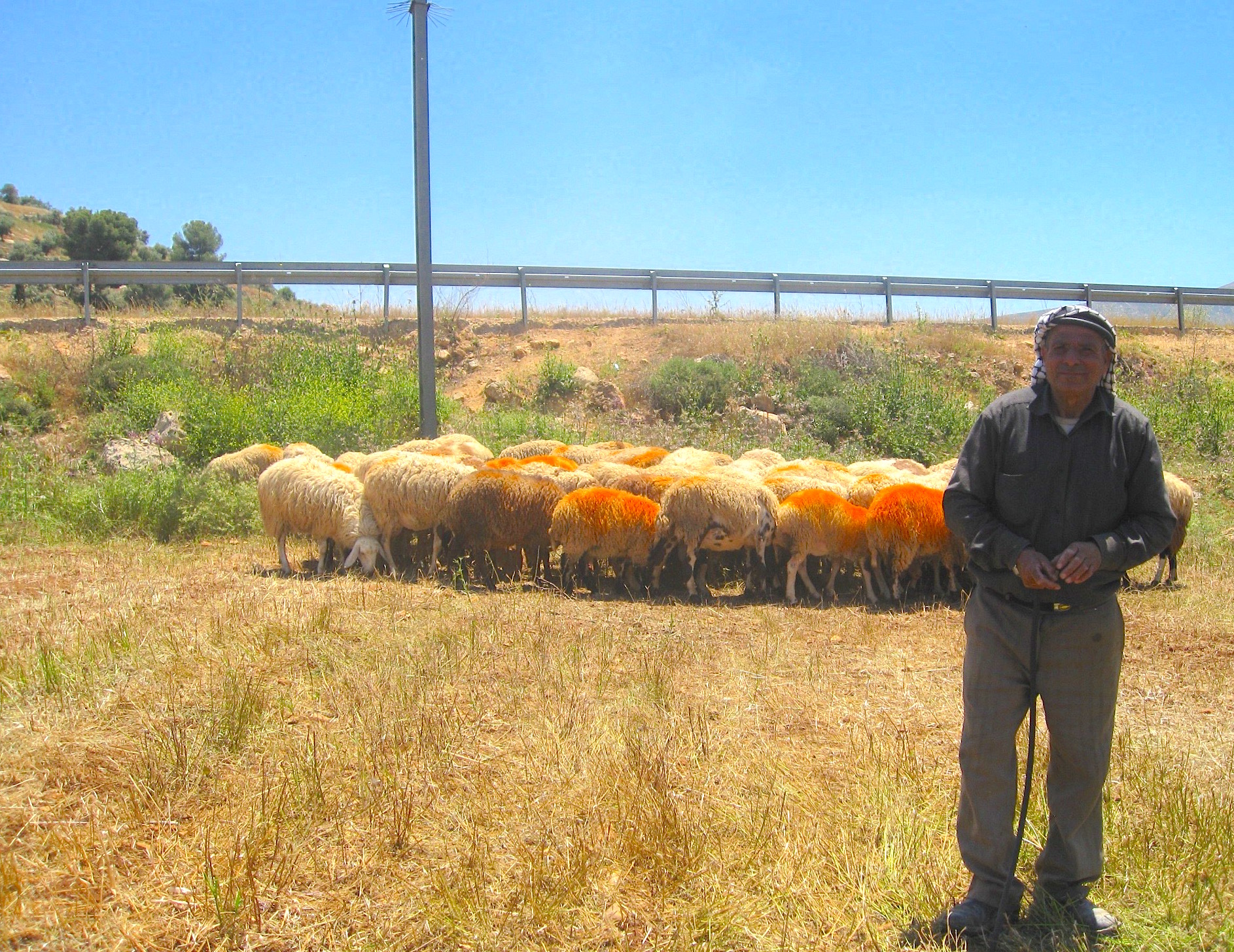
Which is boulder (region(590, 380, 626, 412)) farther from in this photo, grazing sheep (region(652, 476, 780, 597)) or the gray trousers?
the gray trousers

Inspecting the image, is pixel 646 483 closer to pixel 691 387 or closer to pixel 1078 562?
pixel 1078 562

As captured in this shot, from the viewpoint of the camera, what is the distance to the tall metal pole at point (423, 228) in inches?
569

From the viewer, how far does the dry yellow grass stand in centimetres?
367

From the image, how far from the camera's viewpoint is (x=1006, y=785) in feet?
11.9

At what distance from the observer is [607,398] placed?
2030cm

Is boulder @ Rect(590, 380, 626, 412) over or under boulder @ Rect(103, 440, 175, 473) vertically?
over

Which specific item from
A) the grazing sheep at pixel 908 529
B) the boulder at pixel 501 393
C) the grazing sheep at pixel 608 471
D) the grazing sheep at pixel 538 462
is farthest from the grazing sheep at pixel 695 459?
the boulder at pixel 501 393

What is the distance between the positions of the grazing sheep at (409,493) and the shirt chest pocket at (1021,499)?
24.6ft

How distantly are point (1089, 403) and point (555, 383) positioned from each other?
56.0ft

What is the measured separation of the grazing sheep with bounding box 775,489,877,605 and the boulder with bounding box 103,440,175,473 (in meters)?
9.87

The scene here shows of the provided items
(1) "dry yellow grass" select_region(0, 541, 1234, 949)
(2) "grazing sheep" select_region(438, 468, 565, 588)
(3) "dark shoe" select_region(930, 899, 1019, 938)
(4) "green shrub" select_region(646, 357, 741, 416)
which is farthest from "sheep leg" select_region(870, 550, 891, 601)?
(4) "green shrub" select_region(646, 357, 741, 416)

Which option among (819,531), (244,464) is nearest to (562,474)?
(819,531)

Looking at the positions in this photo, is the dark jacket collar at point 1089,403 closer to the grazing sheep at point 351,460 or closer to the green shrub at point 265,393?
the grazing sheep at point 351,460

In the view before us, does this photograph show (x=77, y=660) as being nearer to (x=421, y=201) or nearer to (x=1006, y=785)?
(x=1006, y=785)
